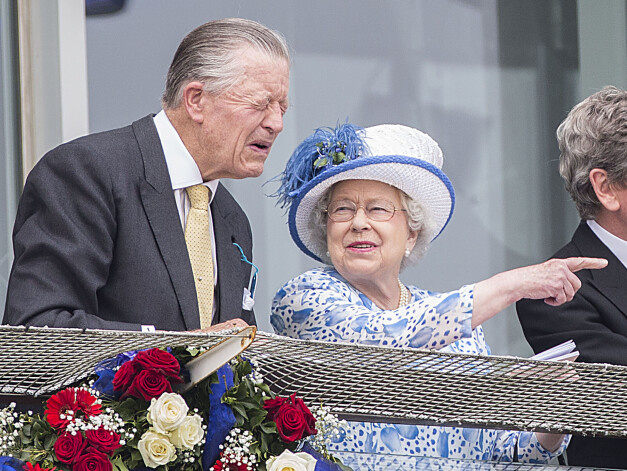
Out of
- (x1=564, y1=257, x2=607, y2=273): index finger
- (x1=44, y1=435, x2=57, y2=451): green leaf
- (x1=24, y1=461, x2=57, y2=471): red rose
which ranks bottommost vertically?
(x1=24, y1=461, x2=57, y2=471): red rose

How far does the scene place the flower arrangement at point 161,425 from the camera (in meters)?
2.18

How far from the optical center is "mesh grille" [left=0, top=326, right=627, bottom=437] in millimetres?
2238

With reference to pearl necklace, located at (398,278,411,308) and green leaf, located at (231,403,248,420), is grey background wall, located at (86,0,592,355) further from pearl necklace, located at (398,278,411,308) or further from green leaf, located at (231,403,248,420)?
green leaf, located at (231,403,248,420)

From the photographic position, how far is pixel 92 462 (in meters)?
2.15

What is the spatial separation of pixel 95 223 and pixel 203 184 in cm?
42

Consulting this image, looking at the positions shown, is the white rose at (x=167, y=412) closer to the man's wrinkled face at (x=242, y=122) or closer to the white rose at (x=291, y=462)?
the white rose at (x=291, y=462)

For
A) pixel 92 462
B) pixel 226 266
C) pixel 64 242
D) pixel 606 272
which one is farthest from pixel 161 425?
pixel 606 272

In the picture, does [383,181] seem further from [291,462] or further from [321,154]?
[291,462]

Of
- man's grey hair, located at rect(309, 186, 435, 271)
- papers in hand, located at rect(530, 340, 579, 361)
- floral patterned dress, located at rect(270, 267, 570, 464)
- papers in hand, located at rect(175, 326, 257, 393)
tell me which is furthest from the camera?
man's grey hair, located at rect(309, 186, 435, 271)

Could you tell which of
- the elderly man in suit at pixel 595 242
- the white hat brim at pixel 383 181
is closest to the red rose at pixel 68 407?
the white hat brim at pixel 383 181

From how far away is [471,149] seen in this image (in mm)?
6262

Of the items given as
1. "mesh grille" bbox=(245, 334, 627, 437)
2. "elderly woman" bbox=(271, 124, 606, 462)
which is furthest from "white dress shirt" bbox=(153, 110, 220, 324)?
"mesh grille" bbox=(245, 334, 627, 437)

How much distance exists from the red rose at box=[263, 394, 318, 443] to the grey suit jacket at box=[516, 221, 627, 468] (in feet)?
3.97

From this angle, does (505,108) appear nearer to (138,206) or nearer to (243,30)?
(243,30)
